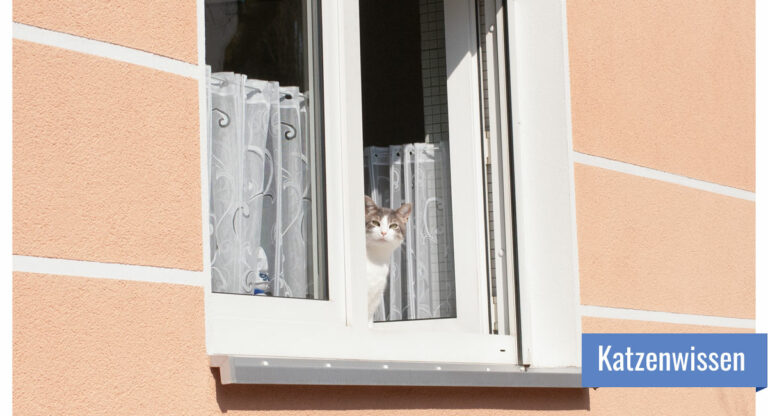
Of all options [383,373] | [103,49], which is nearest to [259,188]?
[383,373]

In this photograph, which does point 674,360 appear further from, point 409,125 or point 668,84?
point 409,125

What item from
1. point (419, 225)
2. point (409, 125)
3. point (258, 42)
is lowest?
point (419, 225)

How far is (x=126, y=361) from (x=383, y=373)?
0.92 metres

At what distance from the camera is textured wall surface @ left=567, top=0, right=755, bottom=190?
4602mm

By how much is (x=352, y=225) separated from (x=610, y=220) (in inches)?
54.9

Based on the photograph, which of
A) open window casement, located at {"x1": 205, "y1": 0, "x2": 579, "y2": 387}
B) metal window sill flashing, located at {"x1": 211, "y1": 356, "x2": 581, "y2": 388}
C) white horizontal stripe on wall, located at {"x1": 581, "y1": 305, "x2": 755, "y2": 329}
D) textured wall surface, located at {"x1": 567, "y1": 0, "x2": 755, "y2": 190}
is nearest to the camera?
metal window sill flashing, located at {"x1": 211, "y1": 356, "x2": 581, "y2": 388}

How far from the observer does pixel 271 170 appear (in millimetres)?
3627

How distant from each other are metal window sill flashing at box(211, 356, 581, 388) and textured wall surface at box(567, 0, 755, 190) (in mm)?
942

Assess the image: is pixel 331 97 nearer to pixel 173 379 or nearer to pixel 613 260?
pixel 173 379

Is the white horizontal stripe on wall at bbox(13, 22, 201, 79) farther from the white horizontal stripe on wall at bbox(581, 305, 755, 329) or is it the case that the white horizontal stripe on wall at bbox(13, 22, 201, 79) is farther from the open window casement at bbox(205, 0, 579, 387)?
the white horizontal stripe on wall at bbox(581, 305, 755, 329)

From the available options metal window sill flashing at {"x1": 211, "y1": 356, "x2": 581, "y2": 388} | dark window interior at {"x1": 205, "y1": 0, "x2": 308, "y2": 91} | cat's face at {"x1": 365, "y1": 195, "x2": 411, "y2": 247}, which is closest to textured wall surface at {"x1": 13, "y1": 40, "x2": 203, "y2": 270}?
metal window sill flashing at {"x1": 211, "y1": 356, "x2": 581, "y2": 388}

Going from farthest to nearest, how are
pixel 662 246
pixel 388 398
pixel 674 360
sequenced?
pixel 662 246, pixel 674 360, pixel 388 398

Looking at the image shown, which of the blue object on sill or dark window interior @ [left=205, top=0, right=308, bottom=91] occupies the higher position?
dark window interior @ [left=205, top=0, right=308, bottom=91]

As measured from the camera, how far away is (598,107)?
4.62 metres
